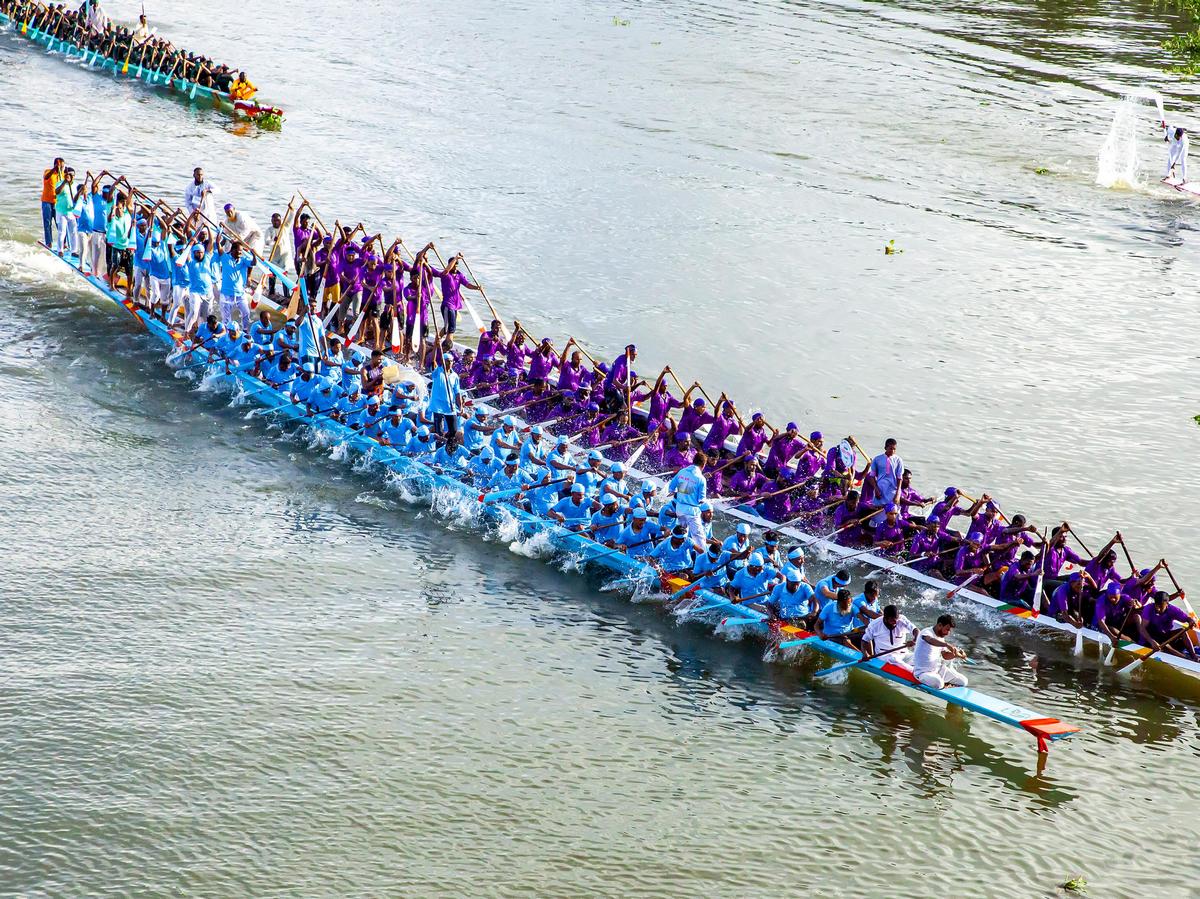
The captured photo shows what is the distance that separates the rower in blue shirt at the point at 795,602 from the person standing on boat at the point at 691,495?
1823mm

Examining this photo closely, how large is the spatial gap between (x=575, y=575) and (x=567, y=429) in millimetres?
3939

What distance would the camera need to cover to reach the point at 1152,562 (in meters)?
18.5

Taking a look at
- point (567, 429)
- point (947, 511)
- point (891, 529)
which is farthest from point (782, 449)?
point (567, 429)

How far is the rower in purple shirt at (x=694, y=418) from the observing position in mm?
19672

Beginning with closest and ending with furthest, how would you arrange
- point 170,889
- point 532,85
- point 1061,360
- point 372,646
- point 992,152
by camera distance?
point 170,889 → point 372,646 → point 1061,360 → point 992,152 → point 532,85

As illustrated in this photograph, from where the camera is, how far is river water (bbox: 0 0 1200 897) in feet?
42.9

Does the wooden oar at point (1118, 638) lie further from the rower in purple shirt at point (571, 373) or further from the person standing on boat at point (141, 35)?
the person standing on boat at point (141, 35)

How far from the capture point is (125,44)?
141 feet

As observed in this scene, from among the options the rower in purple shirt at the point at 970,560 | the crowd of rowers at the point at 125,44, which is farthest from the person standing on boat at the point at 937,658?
the crowd of rowers at the point at 125,44

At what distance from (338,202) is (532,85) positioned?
14023mm

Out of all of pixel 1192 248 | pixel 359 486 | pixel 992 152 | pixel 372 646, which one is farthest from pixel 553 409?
pixel 992 152

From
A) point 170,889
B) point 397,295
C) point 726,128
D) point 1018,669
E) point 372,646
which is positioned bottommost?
point 170,889

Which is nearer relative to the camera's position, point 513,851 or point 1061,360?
point 513,851

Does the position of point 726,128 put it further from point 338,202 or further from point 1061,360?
point 1061,360
